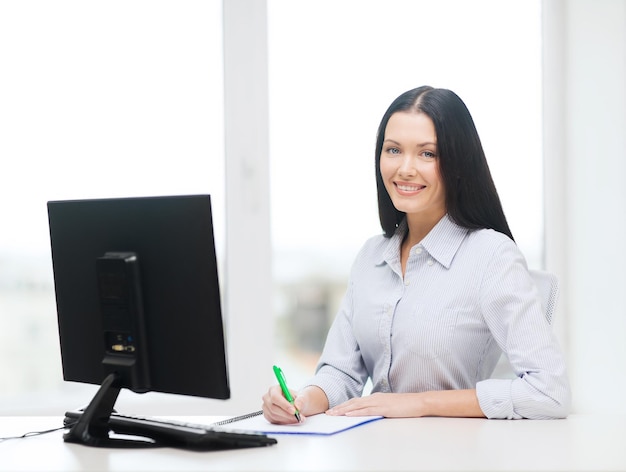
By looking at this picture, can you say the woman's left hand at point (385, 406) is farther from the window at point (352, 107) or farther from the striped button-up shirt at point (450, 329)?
the window at point (352, 107)

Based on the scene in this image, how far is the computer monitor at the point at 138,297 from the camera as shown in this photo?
4.91ft

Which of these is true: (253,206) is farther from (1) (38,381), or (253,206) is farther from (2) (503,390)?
(2) (503,390)

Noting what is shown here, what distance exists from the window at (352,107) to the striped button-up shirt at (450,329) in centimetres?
113

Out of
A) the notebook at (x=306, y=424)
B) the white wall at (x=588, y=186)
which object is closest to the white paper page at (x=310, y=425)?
the notebook at (x=306, y=424)

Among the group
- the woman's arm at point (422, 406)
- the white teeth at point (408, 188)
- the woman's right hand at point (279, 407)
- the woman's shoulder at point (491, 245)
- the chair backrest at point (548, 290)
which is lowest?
the woman's arm at point (422, 406)

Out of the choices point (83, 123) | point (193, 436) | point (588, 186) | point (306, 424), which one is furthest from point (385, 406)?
point (83, 123)

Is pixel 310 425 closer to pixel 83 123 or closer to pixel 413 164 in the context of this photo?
pixel 413 164

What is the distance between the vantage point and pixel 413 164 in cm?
212

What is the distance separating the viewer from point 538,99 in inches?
132

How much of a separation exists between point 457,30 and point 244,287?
141 cm

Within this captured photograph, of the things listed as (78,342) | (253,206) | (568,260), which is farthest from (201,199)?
(568,260)

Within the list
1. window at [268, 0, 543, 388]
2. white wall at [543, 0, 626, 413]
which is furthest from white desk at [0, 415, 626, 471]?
window at [268, 0, 543, 388]

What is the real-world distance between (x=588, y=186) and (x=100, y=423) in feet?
7.50

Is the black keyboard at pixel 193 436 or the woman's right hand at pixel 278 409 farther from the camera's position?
the woman's right hand at pixel 278 409
